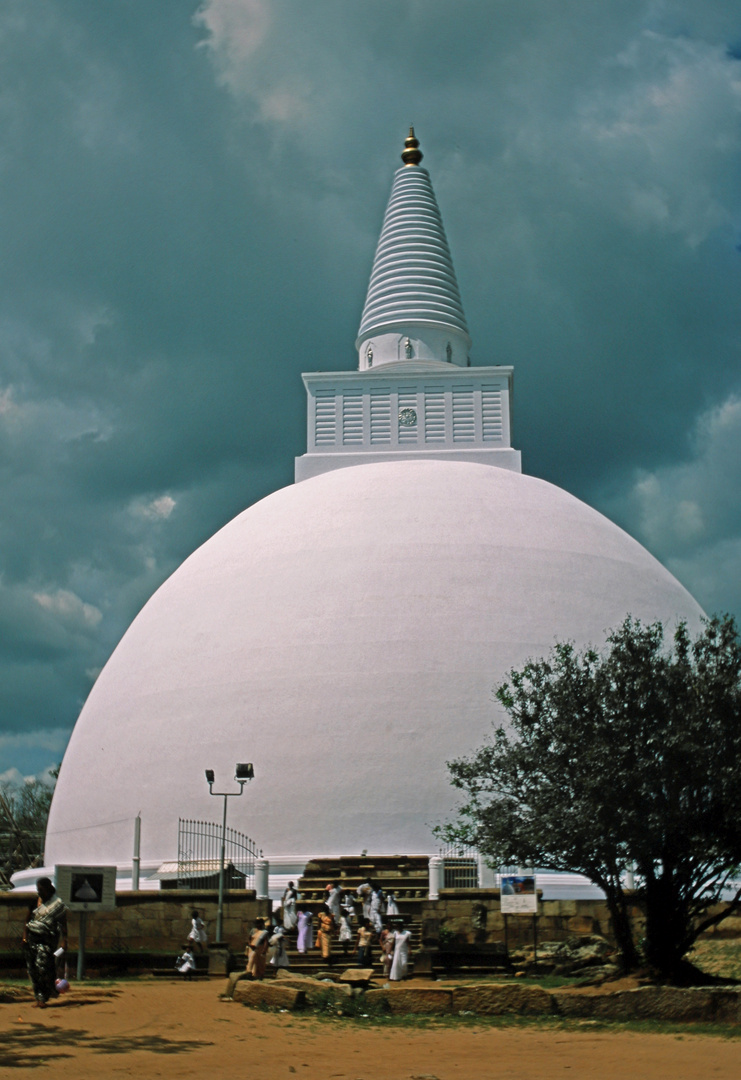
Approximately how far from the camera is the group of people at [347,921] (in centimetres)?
1695

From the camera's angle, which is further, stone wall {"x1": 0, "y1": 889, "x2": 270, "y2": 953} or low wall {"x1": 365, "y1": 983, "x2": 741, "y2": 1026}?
stone wall {"x1": 0, "y1": 889, "x2": 270, "y2": 953}

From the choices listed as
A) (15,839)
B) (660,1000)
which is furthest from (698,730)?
(15,839)

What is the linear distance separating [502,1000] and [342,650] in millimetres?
9783

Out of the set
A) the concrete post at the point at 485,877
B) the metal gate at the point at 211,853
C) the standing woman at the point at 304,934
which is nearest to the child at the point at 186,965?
the standing woman at the point at 304,934

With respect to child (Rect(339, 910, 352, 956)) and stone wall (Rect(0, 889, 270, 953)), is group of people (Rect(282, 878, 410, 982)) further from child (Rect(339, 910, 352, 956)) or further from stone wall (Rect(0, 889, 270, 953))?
stone wall (Rect(0, 889, 270, 953))

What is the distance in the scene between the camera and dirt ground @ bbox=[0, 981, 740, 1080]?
8812mm

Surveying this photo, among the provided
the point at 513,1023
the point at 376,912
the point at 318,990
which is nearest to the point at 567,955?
the point at 376,912

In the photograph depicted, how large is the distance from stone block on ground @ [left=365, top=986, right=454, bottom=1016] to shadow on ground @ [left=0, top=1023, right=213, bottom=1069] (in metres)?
2.90

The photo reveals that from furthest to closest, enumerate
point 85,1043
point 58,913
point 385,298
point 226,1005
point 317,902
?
point 385,298
point 317,902
point 226,1005
point 58,913
point 85,1043

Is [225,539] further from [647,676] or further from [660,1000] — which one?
[660,1000]

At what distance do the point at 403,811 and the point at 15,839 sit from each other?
23.2m

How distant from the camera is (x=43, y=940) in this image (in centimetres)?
1128

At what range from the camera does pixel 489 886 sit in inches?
744

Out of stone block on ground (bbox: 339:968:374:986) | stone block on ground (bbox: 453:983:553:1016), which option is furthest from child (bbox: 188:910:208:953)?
stone block on ground (bbox: 453:983:553:1016)
